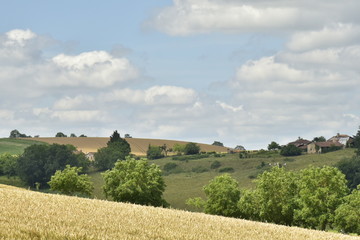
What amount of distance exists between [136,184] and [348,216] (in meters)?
34.4

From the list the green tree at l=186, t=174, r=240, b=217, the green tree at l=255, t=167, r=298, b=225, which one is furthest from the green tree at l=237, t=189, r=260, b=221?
the green tree at l=186, t=174, r=240, b=217

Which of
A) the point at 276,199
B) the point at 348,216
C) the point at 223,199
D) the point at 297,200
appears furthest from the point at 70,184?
the point at 348,216

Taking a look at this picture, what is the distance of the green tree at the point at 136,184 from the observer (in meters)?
102

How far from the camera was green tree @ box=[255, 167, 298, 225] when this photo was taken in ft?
317

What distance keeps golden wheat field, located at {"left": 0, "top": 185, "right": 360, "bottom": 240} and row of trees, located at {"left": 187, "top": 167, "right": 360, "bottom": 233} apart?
52.6 metres

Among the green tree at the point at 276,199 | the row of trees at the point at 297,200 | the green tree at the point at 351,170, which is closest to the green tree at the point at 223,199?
the row of trees at the point at 297,200

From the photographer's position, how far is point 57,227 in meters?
27.4

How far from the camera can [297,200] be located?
94.7 metres

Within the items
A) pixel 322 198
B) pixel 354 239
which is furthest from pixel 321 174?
pixel 354 239

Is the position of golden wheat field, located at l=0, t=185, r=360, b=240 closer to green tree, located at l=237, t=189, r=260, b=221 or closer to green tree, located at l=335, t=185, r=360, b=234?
green tree, located at l=335, t=185, r=360, b=234

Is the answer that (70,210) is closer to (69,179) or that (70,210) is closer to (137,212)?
(137,212)

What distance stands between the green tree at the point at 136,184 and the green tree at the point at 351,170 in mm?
77313

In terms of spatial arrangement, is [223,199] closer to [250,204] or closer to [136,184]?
[250,204]

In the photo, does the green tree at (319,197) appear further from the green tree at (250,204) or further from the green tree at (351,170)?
the green tree at (351,170)
